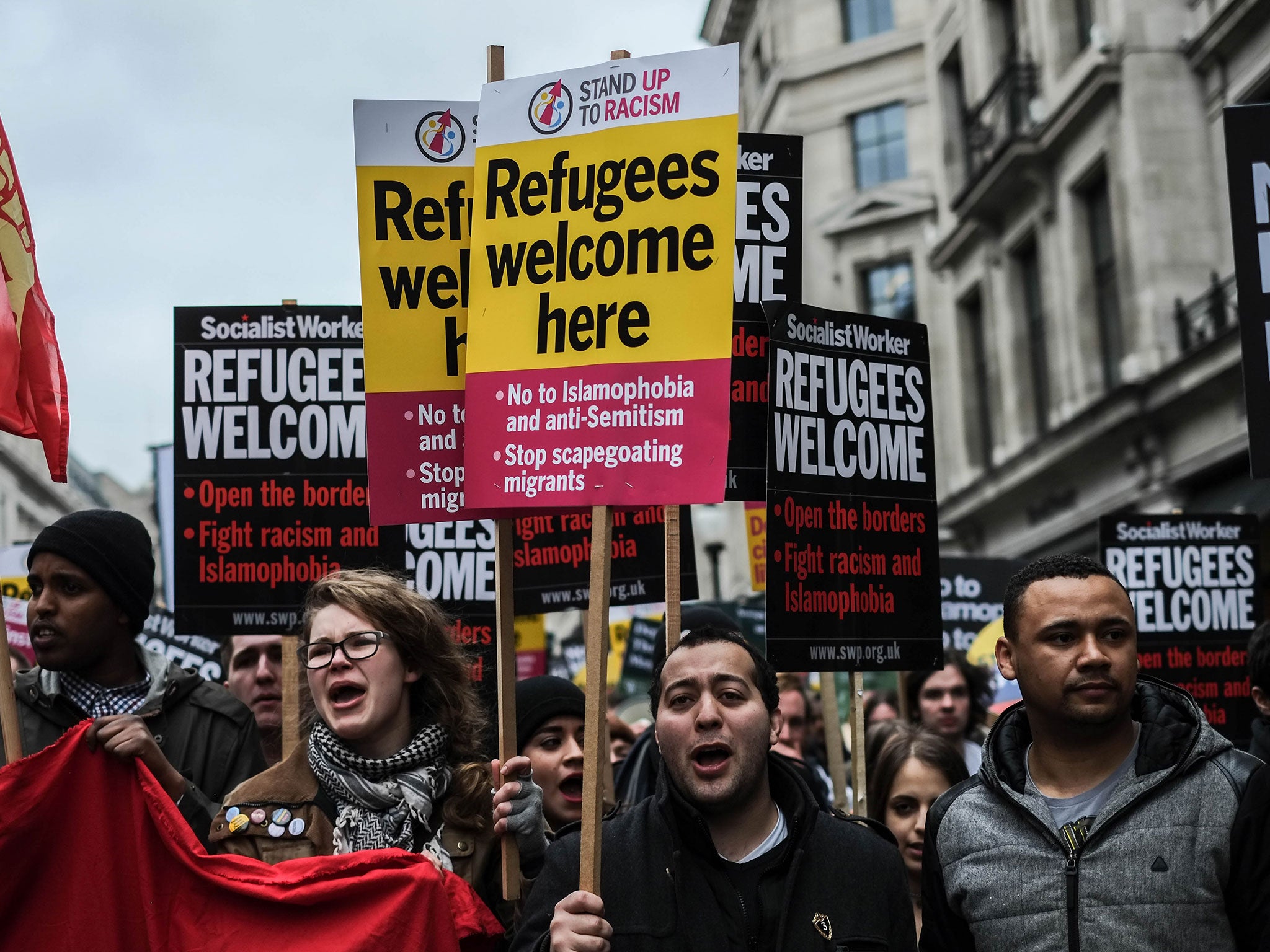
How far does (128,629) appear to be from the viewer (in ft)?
14.7

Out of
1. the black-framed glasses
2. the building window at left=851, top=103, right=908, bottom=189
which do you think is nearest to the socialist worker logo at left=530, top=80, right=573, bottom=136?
the black-framed glasses

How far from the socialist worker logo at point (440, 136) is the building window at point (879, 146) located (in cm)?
3402

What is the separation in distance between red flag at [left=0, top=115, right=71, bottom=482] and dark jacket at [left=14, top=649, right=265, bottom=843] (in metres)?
0.60

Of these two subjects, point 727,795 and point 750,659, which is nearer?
point 727,795

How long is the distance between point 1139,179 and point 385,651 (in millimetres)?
17213

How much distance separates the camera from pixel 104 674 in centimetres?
439

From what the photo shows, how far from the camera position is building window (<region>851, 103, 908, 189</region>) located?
37531 mm

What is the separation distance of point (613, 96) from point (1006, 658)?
5.66 ft

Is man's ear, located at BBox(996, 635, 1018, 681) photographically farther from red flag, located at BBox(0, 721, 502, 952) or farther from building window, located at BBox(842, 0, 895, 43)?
building window, located at BBox(842, 0, 895, 43)

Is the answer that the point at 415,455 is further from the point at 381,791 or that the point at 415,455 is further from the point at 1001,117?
the point at 1001,117

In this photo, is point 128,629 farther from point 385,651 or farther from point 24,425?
point 385,651

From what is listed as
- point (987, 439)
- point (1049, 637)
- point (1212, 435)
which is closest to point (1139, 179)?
point (1212, 435)

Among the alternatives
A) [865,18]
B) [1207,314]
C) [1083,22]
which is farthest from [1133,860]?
[865,18]

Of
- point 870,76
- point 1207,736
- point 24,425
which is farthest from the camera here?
point 870,76
